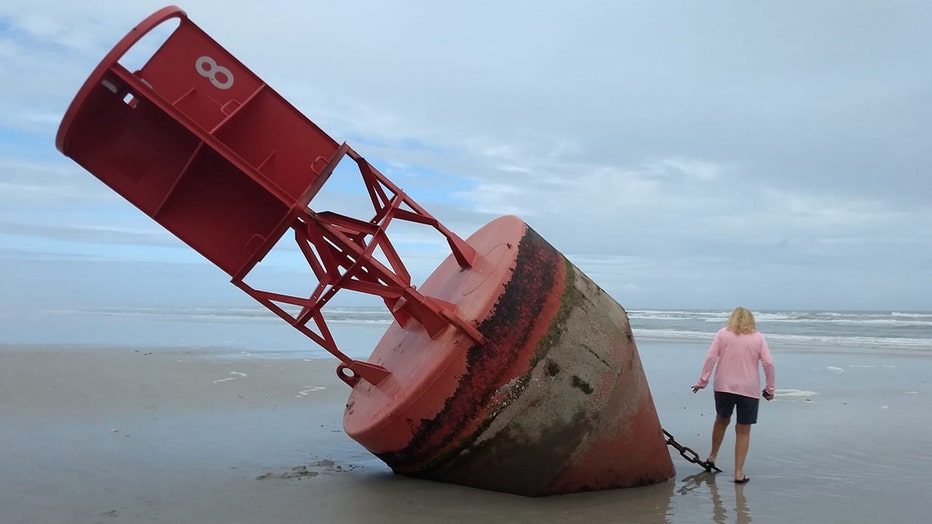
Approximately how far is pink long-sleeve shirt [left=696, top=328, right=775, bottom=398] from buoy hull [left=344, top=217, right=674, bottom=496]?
0.85m

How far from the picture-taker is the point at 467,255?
19.1 ft

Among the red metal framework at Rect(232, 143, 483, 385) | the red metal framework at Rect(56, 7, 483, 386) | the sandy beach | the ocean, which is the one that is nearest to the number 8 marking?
the red metal framework at Rect(56, 7, 483, 386)

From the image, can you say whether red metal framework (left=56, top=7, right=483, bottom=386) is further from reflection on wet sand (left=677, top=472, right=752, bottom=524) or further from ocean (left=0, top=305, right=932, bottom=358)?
ocean (left=0, top=305, right=932, bottom=358)

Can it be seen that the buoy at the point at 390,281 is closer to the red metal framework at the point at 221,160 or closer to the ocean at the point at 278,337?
the red metal framework at the point at 221,160

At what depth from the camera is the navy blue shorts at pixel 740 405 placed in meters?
5.97

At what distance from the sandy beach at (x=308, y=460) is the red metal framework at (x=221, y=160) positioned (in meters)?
1.27

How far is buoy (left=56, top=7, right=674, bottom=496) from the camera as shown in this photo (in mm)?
4668

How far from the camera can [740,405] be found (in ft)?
19.8

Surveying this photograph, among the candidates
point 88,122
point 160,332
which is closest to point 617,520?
point 88,122

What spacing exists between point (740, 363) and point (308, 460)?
3.72 metres

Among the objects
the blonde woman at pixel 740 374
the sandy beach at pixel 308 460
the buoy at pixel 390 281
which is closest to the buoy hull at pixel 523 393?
the buoy at pixel 390 281

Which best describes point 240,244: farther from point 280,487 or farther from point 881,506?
point 881,506

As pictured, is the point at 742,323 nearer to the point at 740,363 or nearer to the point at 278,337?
the point at 740,363

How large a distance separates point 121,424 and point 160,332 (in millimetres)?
15360
